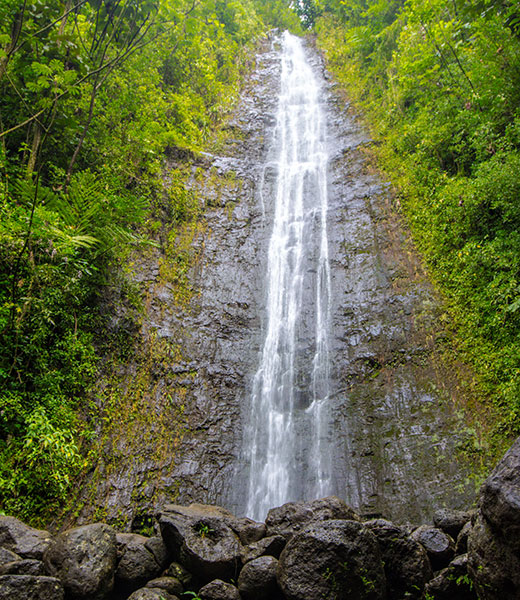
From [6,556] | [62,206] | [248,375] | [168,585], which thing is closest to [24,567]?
[6,556]

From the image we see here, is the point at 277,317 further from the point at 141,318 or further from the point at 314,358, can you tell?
the point at 141,318

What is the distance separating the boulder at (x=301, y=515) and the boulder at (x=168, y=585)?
124cm

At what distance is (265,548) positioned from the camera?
172 inches

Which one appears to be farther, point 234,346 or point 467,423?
point 234,346

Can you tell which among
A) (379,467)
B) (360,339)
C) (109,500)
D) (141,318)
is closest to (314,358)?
(360,339)

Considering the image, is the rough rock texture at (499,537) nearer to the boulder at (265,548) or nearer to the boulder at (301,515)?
the boulder at (301,515)

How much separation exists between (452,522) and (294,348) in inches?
189

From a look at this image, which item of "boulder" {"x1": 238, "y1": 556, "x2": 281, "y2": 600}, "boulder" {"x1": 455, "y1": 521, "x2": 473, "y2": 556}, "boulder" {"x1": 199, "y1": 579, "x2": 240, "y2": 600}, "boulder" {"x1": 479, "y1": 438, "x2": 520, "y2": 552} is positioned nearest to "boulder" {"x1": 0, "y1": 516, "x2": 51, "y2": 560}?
"boulder" {"x1": 199, "y1": 579, "x2": 240, "y2": 600}

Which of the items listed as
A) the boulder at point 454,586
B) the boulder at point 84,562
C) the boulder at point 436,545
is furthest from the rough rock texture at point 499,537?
the boulder at point 84,562

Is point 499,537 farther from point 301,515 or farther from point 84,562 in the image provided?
point 84,562

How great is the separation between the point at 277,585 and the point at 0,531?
2.90m

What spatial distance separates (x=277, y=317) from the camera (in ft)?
31.6

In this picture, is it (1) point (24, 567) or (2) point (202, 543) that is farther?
(2) point (202, 543)

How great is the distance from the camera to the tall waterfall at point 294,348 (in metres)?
7.16
